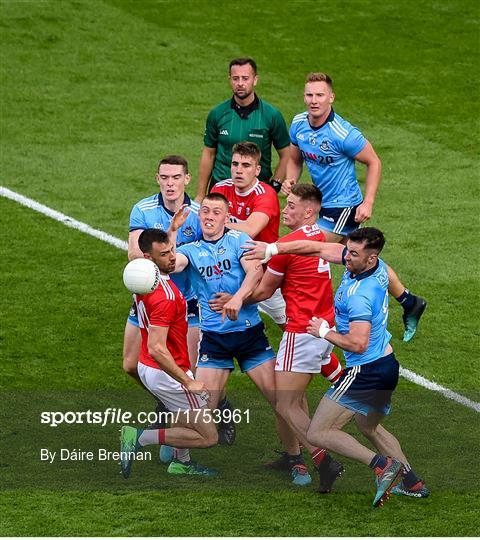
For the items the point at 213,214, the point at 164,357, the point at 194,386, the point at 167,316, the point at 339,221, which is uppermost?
the point at 213,214

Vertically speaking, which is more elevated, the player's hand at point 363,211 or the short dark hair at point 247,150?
the short dark hair at point 247,150

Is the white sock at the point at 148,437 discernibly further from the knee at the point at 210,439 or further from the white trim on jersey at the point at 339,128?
the white trim on jersey at the point at 339,128

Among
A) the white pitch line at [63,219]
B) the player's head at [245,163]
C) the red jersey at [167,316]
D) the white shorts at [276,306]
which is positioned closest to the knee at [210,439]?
the red jersey at [167,316]

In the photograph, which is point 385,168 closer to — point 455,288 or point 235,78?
point 455,288

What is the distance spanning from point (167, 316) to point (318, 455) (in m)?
1.56

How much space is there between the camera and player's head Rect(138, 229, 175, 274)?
10445 millimetres

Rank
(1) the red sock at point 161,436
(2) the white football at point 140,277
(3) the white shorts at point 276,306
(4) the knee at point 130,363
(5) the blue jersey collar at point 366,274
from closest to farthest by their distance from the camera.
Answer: (2) the white football at point 140,277, (5) the blue jersey collar at point 366,274, (1) the red sock at point 161,436, (4) the knee at point 130,363, (3) the white shorts at point 276,306

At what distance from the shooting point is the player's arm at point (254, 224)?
38.3 ft

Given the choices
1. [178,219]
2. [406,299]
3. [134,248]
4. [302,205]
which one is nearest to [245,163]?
[178,219]

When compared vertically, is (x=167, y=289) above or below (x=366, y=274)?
below

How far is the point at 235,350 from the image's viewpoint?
1088 centimetres

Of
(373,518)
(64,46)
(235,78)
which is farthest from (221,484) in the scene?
(64,46)

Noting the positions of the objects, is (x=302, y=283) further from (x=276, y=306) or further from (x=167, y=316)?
(x=276, y=306)

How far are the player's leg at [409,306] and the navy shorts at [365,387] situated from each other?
239 cm
